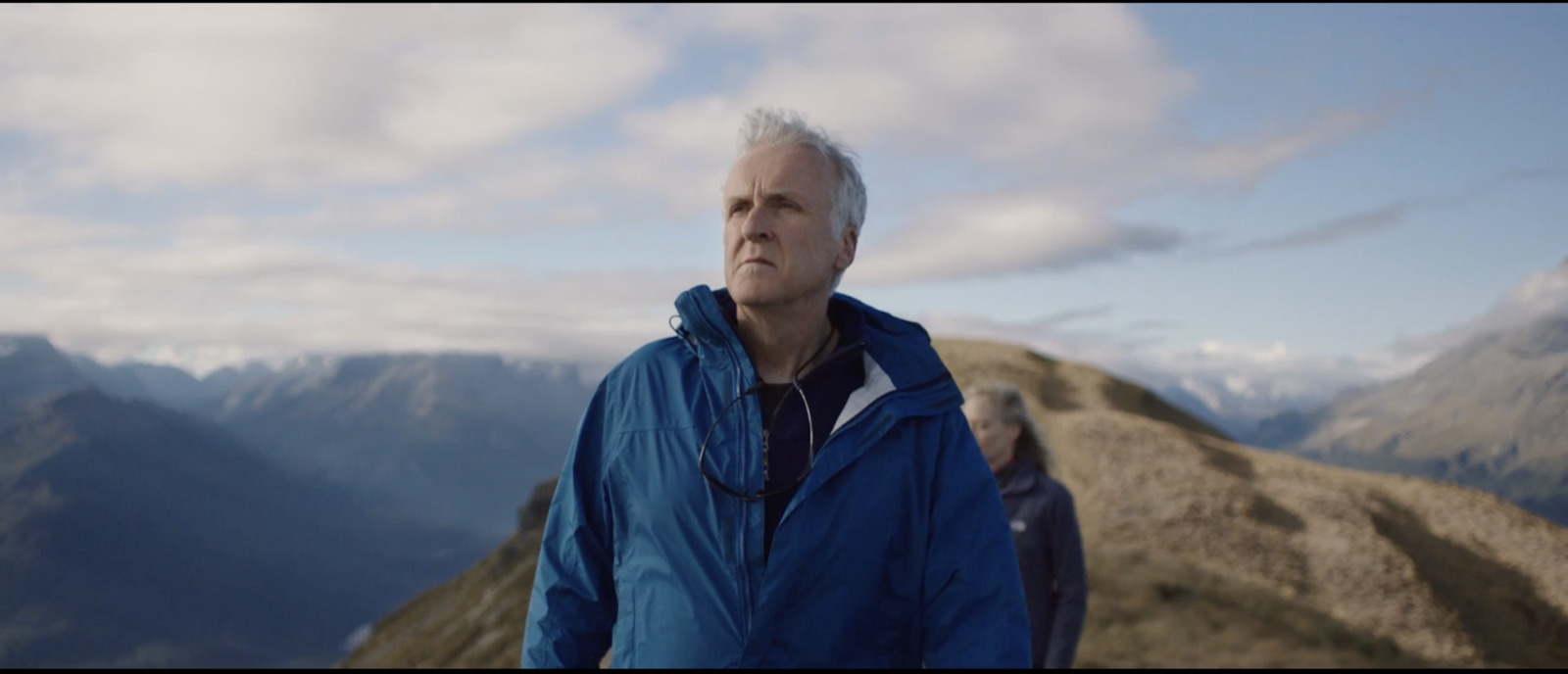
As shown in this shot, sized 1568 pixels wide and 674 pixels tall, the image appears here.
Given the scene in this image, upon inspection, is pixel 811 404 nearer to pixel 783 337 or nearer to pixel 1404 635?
pixel 783 337

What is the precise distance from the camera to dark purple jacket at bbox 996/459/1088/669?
6.65 meters

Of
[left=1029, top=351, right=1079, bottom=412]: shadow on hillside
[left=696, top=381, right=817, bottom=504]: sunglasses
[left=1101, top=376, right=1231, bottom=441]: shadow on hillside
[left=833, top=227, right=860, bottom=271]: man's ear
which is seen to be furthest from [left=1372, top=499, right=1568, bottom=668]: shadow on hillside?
[left=696, top=381, right=817, bottom=504]: sunglasses

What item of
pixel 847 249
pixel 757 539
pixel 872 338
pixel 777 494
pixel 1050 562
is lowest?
pixel 1050 562

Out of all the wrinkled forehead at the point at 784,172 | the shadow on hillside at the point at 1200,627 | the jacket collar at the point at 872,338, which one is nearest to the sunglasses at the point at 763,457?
the jacket collar at the point at 872,338

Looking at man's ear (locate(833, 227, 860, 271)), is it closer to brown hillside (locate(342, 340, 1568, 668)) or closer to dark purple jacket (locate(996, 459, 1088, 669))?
dark purple jacket (locate(996, 459, 1088, 669))

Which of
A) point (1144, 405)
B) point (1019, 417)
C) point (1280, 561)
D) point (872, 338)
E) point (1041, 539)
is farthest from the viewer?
point (1144, 405)

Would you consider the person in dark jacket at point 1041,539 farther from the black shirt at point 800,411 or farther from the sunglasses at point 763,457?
the sunglasses at point 763,457

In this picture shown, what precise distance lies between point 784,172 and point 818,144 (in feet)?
0.48

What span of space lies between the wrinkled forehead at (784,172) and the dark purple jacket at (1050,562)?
14.6 ft

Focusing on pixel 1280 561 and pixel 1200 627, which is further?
pixel 1280 561

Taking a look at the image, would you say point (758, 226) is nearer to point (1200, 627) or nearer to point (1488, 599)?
point (1200, 627)

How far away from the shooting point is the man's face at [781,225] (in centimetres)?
279

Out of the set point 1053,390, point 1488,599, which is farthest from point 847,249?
point 1053,390

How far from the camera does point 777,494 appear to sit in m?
2.67
